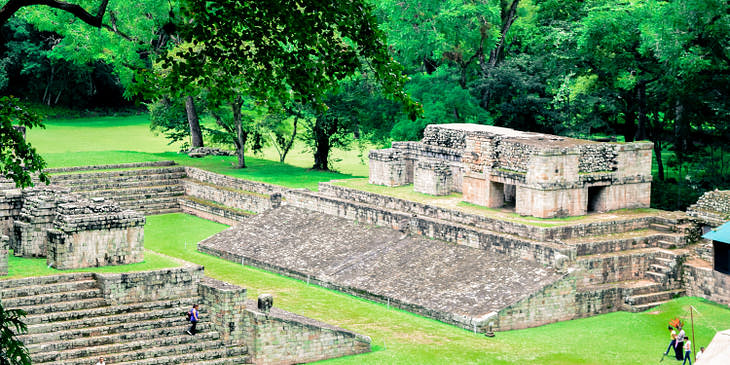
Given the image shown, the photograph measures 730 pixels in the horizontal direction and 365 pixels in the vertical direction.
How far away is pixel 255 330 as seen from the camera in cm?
2047

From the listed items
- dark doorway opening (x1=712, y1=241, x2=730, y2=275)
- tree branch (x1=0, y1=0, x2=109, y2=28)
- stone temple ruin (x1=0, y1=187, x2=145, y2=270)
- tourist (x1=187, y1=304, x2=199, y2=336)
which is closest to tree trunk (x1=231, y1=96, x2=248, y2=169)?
stone temple ruin (x1=0, y1=187, x2=145, y2=270)

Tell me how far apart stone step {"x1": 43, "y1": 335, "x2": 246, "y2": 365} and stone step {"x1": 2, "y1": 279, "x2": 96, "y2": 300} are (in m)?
2.04

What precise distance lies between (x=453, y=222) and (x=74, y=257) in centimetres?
1108

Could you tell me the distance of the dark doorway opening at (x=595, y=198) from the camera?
92.3ft

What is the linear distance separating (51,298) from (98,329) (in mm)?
1253

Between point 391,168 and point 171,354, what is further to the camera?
point 391,168

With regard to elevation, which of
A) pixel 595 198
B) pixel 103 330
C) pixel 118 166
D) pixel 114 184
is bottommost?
pixel 103 330

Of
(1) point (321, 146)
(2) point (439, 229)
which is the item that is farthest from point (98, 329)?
(1) point (321, 146)

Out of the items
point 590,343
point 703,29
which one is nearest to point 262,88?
point 590,343

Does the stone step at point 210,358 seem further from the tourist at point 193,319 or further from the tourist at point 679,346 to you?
the tourist at point 679,346

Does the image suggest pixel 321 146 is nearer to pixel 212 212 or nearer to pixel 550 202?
pixel 212 212

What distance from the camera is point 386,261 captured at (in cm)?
2762

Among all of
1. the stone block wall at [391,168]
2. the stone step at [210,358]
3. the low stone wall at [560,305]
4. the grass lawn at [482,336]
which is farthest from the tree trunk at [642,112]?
the stone step at [210,358]

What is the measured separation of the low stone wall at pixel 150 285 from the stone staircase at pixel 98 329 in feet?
0.58
